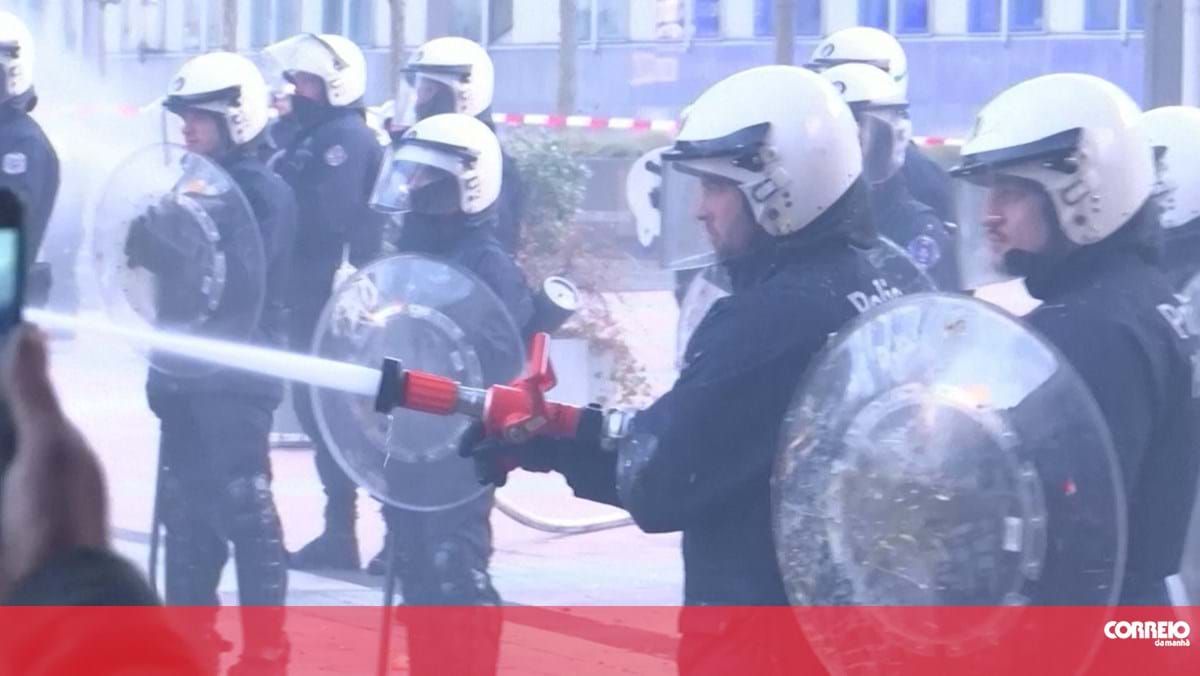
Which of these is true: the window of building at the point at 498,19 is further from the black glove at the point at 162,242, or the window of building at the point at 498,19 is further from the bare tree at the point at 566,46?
the black glove at the point at 162,242

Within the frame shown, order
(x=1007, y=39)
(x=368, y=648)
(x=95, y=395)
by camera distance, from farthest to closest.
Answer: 1. (x=1007, y=39)
2. (x=95, y=395)
3. (x=368, y=648)

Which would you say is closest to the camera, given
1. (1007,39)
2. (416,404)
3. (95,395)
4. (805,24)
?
(416,404)

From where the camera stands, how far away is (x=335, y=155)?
723cm

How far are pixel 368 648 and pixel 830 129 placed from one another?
3452mm

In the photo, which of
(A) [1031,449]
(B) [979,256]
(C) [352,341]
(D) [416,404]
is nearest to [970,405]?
(A) [1031,449]

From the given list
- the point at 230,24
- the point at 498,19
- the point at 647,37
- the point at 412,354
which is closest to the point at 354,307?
the point at 412,354

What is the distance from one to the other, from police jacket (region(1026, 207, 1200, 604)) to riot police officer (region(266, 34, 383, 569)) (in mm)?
4080

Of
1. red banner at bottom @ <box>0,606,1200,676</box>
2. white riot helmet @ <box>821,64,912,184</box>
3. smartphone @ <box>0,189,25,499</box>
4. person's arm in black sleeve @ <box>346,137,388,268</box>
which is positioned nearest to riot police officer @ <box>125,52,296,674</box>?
red banner at bottom @ <box>0,606,1200,676</box>

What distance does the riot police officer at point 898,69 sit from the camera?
21.2 ft

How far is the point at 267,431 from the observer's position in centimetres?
580

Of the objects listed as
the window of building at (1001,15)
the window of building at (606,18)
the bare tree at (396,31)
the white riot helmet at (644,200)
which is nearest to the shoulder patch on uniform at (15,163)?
the white riot helmet at (644,200)

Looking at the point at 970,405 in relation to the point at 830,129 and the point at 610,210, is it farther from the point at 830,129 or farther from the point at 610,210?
the point at 610,210

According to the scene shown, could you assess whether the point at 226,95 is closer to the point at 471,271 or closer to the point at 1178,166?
the point at 471,271

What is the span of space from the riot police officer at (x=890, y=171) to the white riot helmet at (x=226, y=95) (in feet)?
5.59
